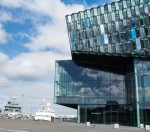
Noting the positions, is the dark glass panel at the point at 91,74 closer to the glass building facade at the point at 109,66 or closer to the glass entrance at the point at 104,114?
the glass building facade at the point at 109,66

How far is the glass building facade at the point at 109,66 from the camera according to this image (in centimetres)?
4619

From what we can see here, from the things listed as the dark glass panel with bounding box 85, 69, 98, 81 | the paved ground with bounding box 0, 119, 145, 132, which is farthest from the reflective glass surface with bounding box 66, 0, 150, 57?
the paved ground with bounding box 0, 119, 145, 132

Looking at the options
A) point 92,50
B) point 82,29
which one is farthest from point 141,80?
point 82,29

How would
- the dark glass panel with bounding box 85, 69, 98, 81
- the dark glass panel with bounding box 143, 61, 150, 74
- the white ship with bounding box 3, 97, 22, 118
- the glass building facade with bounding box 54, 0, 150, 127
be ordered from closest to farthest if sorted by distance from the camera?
1. the glass building facade with bounding box 54, 0, 150, 127
2. the dark glass panel with bounding box 143, 61, 150, 74
3. the dark glass panel with bounding box 85, 69, 98, 81
4. the white ship with bounding box 3, 97, 22, 118

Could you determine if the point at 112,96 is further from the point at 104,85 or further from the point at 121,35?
the point at 121,35

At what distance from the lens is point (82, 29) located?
50.7 metres

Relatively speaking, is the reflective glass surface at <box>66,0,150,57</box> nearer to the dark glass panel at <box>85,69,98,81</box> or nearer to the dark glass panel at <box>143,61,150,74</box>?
the dark glass panel at <box>143,61,150,74</box>

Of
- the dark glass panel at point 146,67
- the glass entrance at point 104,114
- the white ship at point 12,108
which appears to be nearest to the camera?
the dark glass panel at point 146,67

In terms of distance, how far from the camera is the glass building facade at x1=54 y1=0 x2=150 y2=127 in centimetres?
4619

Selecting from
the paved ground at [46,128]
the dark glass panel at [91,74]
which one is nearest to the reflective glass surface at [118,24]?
the dark glass panel at [91,74]

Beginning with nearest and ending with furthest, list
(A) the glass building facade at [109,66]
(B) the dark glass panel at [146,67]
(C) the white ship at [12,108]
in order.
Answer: (A) the glass building facade at [109,66]
(B) the dark glass panel at [146,67]
(C) the white ship at [12,108]

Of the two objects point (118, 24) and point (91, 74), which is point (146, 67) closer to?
A: point (118, 24)

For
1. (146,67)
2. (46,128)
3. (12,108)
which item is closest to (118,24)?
(146,67)

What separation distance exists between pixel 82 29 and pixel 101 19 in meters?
3.74
